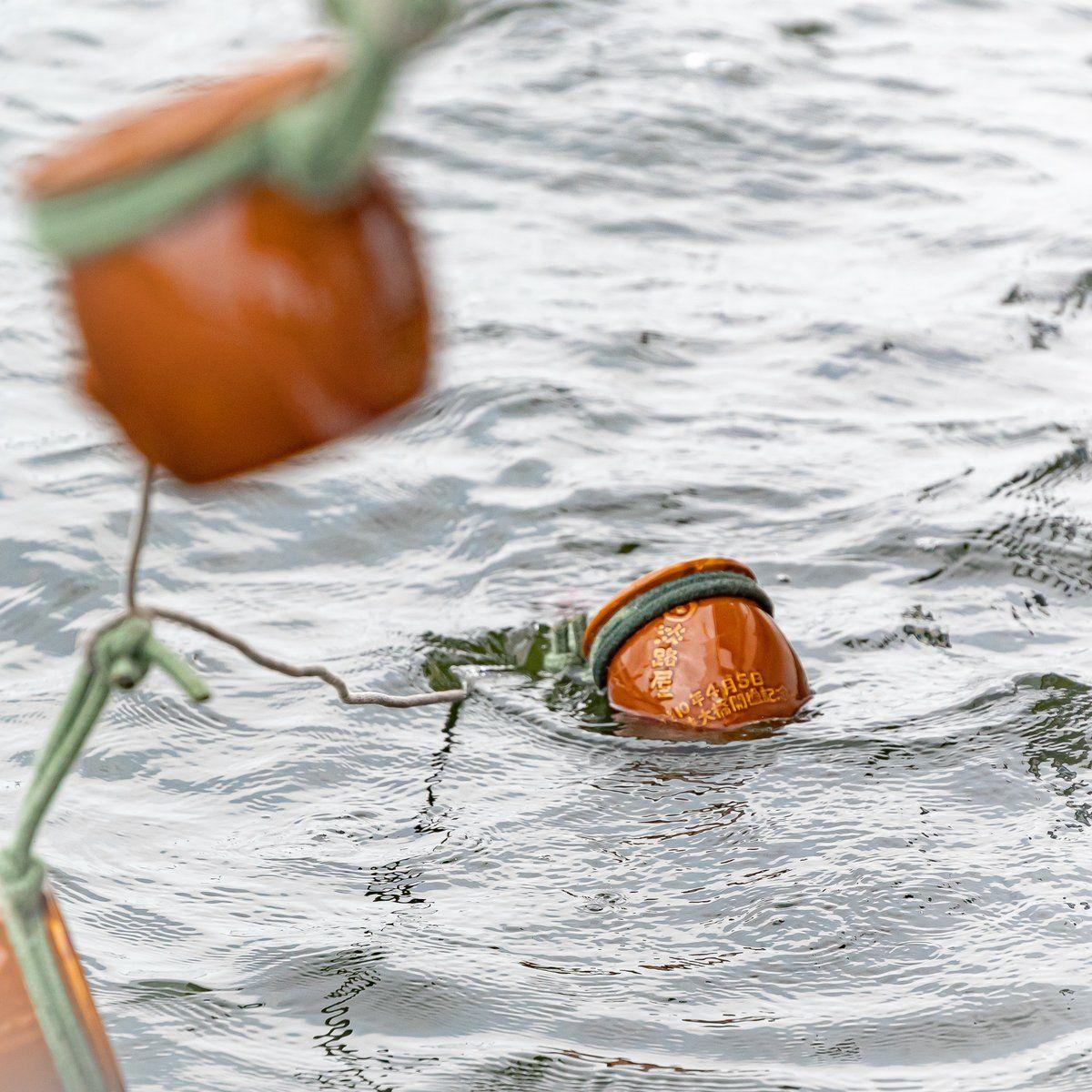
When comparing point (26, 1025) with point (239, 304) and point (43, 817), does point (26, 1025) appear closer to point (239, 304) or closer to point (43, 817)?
point (43, 817)

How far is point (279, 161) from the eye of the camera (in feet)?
4.36

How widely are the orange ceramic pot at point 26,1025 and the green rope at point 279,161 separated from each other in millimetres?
883

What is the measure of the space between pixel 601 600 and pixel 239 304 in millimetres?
3881

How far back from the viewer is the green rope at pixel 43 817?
1843mm

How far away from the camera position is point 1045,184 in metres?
9.26

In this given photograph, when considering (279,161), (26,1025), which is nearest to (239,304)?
(279,161)

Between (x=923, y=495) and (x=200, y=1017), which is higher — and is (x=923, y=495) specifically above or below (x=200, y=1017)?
below

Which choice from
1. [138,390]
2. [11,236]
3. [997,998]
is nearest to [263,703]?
[997,998]

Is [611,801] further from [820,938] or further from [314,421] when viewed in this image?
[314,421]

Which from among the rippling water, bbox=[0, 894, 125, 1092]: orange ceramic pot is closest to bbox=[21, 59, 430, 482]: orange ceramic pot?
the rippling water

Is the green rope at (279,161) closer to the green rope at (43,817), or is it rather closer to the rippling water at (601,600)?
the rippling water at (601,600)

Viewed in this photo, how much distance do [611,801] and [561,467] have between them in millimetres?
2239

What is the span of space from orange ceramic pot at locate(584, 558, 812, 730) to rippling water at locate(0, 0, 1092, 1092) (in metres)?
0.11

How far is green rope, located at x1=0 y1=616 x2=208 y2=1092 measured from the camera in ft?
6.05
